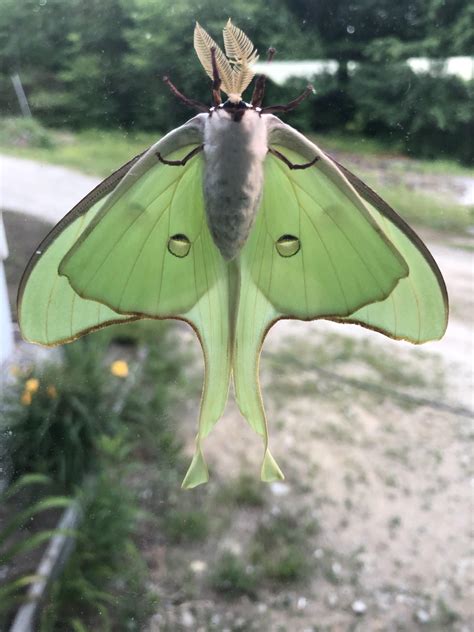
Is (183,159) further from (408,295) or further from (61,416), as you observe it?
(61,416)

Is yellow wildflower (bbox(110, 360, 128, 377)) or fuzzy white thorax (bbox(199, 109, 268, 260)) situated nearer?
fuzzy white thorax (bbox(199, 109, 268, 260))

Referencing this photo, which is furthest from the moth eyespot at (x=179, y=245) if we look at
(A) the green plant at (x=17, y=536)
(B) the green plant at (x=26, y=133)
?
(A) the green plant at (x=17, y=536)

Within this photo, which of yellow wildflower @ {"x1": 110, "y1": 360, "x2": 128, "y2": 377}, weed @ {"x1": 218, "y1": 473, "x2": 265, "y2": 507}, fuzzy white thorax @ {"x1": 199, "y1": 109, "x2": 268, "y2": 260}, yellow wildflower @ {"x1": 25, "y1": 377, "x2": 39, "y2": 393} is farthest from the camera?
yellow wildflower @ {"x1": 110, "y1": 360, "x2": 128, "y2": 377}

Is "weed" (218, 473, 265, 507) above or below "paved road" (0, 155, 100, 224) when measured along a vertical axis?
below

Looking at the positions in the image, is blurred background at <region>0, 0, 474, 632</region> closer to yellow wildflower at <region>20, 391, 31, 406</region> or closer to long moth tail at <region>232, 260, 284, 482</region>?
yellow wildflower at <region>20, 391, 31, 406</region>

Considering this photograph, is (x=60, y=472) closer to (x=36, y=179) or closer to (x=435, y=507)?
(x=36, y=179)

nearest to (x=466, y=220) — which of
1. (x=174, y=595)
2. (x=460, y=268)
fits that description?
(x=460, y=268)

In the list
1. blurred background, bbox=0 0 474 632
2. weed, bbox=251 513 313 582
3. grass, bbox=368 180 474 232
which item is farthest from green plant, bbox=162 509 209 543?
grass, bbox=368 180 474 232
